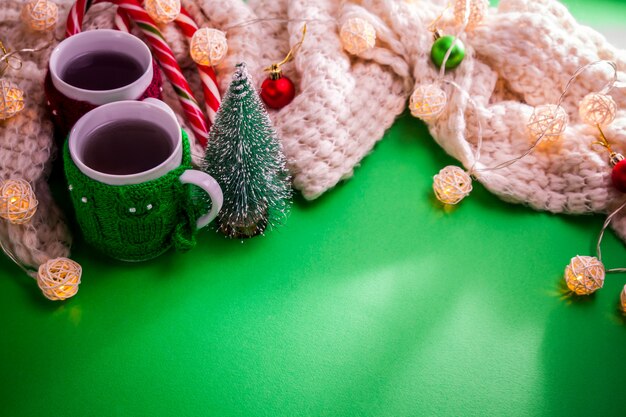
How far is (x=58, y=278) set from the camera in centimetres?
73

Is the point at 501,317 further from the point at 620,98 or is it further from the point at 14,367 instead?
the point at 14,367

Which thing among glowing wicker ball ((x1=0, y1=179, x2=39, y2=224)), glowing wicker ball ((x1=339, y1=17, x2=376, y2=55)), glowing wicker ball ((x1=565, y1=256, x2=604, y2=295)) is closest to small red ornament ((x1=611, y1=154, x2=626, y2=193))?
glowing wicker ball ((x1=565, y1=256, x2=604, y2=295))

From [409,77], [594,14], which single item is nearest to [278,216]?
[409,77]

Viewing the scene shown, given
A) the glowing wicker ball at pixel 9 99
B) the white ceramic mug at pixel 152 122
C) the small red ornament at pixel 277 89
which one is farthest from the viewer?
the small red ornament at pixel 277 89

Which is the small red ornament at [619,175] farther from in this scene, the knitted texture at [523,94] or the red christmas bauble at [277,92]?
the red christmas bauble at [277,92]

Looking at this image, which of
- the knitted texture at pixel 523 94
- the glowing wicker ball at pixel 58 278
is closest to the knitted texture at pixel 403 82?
the knitted texture at pixel 523 94

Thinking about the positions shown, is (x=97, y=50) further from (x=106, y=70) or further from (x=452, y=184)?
(x=452, y=184)

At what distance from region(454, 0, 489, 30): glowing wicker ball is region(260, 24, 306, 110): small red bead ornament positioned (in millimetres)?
259

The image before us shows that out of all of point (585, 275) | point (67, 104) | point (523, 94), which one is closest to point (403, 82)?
point (523, 94)

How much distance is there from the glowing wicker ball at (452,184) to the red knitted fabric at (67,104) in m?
0.43

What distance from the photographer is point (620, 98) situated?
94cm

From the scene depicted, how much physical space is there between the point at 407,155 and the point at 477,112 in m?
0.13

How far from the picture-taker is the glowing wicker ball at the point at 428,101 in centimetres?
90

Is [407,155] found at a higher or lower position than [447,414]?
higher
